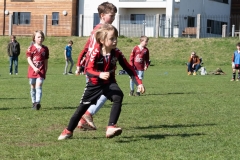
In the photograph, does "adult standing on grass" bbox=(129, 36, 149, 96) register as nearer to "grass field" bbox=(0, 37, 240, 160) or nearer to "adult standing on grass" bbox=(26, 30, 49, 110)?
"grass field" bbox=(0, 37, 240, 160)

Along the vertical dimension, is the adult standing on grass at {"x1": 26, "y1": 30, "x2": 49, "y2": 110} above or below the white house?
below

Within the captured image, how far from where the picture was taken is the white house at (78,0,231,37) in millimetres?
54625

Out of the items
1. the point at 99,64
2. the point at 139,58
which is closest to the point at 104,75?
the point at 99,64

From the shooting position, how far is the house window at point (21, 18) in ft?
199

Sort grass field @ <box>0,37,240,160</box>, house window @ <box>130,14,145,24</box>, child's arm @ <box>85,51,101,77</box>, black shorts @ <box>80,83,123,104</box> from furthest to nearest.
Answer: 1. house window @ <box>130,14,145,24</box>
2. black shorts @ <box>80,83,123,104</box>
3. child's arm @ <box>85,51,101,77</box>
4. grass field @ <box>0,37,240,160</box>

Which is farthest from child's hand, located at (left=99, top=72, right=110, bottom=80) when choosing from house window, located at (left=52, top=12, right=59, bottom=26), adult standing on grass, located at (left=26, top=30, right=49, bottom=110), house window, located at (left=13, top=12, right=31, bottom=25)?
house window, located at (left=13, top=12, right=31, bottom=25)

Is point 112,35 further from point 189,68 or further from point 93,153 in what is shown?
point 189,68

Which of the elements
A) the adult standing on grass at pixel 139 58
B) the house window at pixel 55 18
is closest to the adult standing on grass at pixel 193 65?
the adult standing on grass at pixel 139 58

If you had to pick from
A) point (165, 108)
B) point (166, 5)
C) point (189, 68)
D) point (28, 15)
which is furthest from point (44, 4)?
point (165, 108)

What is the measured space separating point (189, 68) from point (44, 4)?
3022 cm

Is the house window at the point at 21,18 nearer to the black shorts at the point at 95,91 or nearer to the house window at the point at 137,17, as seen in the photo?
the house window at the point at 137,17

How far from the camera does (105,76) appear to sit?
8.19 meters

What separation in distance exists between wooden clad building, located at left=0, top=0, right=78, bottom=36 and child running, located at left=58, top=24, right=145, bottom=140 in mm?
49595

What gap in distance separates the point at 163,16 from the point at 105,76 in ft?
162
